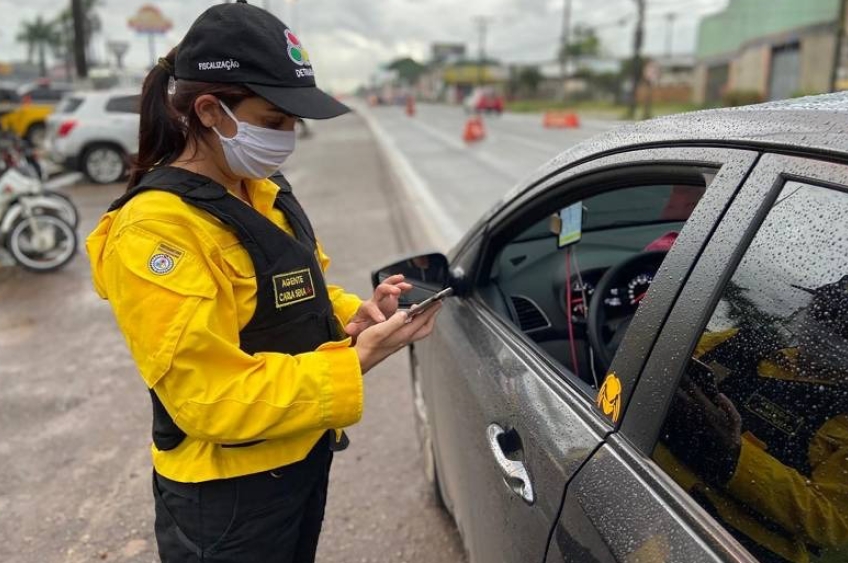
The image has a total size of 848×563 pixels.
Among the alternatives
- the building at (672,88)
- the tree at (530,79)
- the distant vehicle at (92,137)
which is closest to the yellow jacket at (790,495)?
the distant vehicle at (92,137)

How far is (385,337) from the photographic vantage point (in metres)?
1.50

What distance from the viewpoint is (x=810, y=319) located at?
1.09 m

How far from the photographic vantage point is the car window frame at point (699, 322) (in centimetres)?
111

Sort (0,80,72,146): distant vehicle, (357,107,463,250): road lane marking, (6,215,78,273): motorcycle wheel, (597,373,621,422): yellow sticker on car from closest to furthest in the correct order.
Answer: (597,373,621,422): yellow sticker on car
(6,215,78,273): motorcycle wheel
(357,107,463,250): road lane marking
(0,80,72,146): distant vehicle

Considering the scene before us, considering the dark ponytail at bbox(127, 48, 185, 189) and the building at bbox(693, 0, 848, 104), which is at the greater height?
the building at bbox(693, 0, 848, 104)

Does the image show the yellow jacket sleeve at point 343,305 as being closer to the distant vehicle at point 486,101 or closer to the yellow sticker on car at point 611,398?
the yellow sticker on car at point 611,398

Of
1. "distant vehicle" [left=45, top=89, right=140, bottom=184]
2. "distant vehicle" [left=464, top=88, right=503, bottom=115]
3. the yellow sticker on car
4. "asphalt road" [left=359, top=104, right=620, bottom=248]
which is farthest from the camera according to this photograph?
"distant vehicle" [left=464, top=88, right=503, bottom=115]

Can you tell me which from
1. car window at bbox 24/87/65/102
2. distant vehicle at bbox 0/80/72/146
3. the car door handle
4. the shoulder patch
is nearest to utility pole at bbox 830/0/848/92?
distant vehicle at bbox 0/80/72/146

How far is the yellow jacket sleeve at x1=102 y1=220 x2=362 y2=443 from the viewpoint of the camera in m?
1.28

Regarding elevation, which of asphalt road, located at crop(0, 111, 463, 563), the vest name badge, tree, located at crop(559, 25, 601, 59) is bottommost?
asphalt road, located at crop(0, 111, 463, 563)

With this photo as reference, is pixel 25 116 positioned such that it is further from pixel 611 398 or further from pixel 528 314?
pixel 611 398

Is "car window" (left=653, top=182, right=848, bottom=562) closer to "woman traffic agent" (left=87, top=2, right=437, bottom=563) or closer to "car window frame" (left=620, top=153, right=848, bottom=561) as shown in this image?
"car window frame" (left=620, top=153, right=848, bottom=561)

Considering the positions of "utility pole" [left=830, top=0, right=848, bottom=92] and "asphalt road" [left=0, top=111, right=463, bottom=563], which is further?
"utility pole" [left=830, top=0, right=848, bottom=92]

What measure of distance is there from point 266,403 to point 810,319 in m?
0.96
